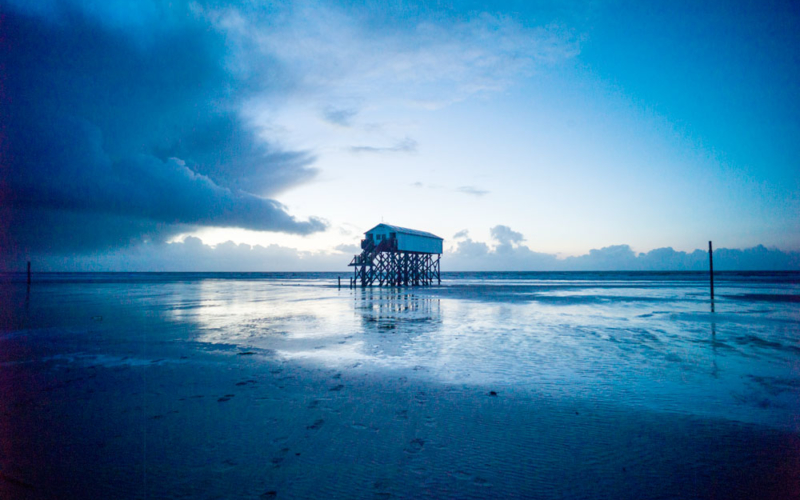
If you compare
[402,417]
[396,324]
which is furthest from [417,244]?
[402,417]

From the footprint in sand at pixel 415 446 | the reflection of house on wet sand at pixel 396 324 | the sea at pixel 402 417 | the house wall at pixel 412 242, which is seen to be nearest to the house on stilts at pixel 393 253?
the house wall at pixel 412 242

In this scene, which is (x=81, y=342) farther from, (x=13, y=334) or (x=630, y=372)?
(x=630, y=372)

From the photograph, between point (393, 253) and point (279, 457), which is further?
point (393, 253)

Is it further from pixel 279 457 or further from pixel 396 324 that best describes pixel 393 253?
pixel 279 457

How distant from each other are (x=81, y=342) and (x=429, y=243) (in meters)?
45.2

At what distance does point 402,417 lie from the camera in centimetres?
625

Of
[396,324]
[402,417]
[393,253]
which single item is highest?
[393,253]

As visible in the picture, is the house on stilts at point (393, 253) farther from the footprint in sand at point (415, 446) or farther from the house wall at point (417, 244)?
the footprint in sand at point (415, 446)

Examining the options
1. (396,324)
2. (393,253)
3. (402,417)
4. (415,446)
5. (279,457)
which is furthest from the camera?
(393,253)

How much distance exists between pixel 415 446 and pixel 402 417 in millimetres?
1079

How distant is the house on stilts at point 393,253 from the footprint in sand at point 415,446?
4152 centimetres

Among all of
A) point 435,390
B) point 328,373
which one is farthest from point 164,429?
point 435,390

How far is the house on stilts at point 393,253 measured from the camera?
4716cm

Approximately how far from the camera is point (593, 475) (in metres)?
4.46
